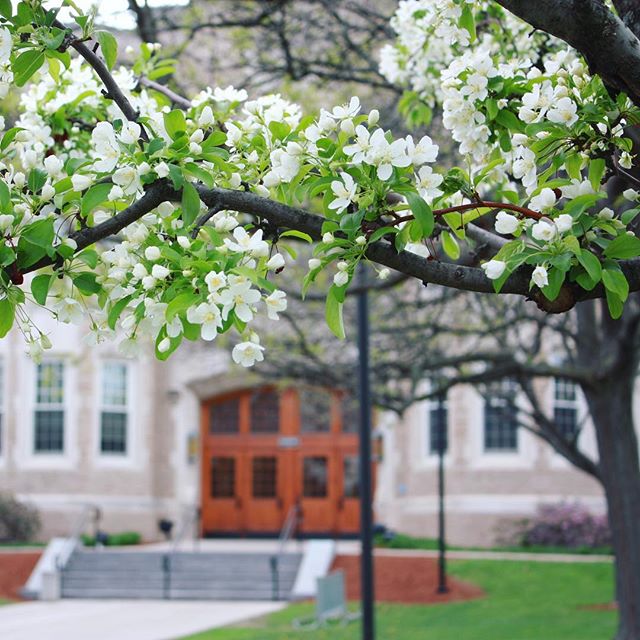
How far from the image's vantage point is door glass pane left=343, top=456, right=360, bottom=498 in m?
28.3

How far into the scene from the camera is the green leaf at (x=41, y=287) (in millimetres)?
3227

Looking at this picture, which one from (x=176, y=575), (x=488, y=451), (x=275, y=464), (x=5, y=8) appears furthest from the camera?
(x=275, y=464)

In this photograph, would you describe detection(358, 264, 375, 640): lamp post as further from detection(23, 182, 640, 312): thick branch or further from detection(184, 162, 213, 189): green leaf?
detection(184, 162, 213, 189): green leaf

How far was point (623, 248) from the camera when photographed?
3.28 metres

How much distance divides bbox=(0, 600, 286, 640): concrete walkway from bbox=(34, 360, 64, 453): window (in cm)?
797

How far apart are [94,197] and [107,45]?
0.65 m

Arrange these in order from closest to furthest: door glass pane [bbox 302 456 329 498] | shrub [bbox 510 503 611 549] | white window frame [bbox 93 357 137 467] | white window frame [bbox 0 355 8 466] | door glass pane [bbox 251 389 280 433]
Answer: shrub [bbox 510 503 611 549] → white window frame [bbox 0 355 8 466] → white window frame [bbox 93 357 137 467] → door glass pane [bbox 302 456 329 498] → door glass pane [bbox 251 389 280 433]

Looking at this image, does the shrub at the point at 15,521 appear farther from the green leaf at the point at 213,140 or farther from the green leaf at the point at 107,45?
the green leaf at the point at 213,140

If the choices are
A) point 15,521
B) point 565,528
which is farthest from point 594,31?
point 15,521

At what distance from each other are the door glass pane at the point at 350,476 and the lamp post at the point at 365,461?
16487 mm

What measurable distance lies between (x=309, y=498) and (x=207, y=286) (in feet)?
84.8

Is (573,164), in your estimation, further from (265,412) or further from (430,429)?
(265,412)

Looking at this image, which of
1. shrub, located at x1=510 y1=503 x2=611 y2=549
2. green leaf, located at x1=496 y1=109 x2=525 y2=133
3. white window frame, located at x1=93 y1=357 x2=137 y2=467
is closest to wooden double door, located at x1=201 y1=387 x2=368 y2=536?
white window frame, located at x1=93 y1=357 x2=137 y2=467

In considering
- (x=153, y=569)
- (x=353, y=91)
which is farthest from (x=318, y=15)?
(x=153, y=569)
